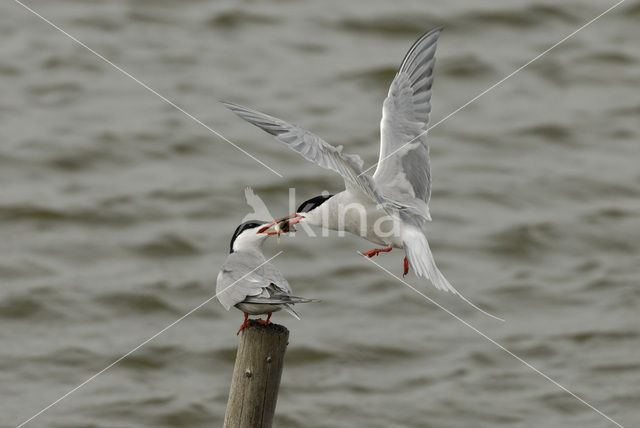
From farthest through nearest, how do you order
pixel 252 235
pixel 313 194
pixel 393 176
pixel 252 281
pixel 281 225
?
1. pixel 313 194
2. pixel 393 176
3. pixel 252 235
4. pixel 281 225
5. pixel 252 281

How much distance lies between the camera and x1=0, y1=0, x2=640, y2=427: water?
9.84 m

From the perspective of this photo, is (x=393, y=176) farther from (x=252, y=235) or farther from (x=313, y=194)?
(x=313, y=194)

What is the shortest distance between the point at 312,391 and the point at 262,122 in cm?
520

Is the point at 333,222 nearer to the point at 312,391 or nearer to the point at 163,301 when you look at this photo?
the point at 312,391

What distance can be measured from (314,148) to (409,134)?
1.20 meters

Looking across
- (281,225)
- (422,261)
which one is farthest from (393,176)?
(281,225)

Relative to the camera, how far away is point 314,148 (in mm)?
4973

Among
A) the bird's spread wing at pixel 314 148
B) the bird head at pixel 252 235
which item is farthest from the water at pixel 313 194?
the bird's spread wing at pixel 314 148

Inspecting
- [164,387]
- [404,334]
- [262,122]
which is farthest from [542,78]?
[262,122]

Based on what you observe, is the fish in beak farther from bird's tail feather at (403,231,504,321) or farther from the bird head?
bird's tail feather at (403,231,504,321)

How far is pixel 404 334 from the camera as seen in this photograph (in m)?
10.7

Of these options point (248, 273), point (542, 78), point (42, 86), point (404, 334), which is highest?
point (542, 78)

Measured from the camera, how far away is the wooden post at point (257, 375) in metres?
5.22

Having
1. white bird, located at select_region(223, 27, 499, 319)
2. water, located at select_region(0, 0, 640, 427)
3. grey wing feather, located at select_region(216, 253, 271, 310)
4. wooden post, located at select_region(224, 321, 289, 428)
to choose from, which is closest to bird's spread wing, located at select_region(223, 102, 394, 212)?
white bird, located at select_region(223, 27, 499, 319)
